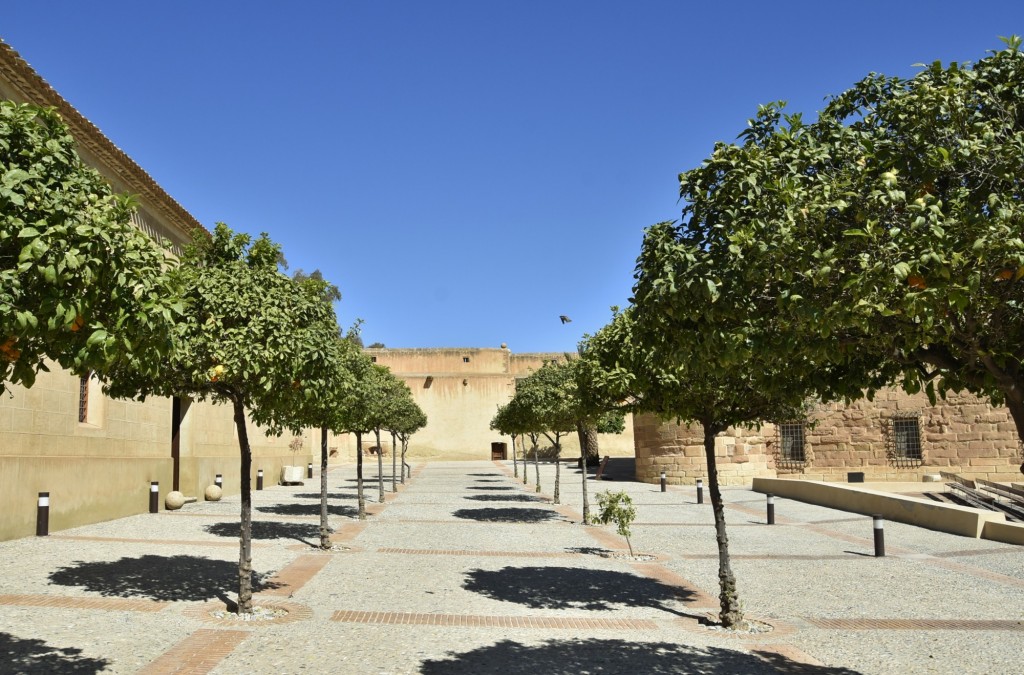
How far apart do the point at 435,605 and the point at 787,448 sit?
80.7ft

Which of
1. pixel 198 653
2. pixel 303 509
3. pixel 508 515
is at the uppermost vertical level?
pixel 198 653

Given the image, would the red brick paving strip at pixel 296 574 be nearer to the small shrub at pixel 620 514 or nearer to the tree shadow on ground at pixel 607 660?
the tree shadow on ground at pixel 607 660

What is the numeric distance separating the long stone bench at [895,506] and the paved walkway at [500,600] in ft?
2.35

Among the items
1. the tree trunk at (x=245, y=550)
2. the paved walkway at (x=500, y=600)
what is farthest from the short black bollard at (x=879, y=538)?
the tree trunk at (x=245, y=550)

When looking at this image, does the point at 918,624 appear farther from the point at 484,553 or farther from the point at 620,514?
the point at 484,553

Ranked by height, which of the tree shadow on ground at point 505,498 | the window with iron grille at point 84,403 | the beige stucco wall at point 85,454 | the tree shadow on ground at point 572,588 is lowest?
the tree shadow on ground at point 505,498

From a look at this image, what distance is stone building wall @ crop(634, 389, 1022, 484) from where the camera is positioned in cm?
2773

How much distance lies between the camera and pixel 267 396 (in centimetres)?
871

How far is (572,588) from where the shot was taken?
10586mm

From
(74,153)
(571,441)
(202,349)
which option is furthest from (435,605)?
(571,441)

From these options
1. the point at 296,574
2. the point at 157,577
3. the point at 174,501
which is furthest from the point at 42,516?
the point at 296,574

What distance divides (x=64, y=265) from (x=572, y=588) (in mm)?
8148

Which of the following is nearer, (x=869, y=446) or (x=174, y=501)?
(x=174, y=501)

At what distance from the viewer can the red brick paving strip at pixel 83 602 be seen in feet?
28.0
